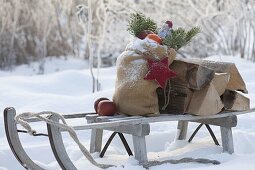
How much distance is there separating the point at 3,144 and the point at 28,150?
327 mm

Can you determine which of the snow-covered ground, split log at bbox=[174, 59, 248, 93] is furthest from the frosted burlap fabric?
split log at bbox=[174, 59, 248, 93]

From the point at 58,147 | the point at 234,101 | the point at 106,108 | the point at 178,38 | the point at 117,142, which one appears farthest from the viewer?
the point at 117,142

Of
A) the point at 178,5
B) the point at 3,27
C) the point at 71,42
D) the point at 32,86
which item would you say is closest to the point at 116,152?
the point at 32,86

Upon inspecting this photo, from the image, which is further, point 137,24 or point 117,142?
point 117,142

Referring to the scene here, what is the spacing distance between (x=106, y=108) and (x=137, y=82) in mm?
244

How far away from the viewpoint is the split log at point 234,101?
12.0 ft

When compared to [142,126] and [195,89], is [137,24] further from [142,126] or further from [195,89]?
[142,126]

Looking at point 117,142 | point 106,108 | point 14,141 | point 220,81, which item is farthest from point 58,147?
point 117,142

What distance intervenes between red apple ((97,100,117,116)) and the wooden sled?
45 mm

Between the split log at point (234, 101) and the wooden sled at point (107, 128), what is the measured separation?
48 millimetres

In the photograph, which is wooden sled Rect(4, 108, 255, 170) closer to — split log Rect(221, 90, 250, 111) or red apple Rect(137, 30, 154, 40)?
split log Rect(221, 90, 250, 111)

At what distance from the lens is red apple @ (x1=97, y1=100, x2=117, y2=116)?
132 inches

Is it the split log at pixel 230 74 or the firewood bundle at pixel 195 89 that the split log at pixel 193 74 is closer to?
the firewood bundle at pixel 195 89

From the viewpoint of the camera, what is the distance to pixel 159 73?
3260mm
